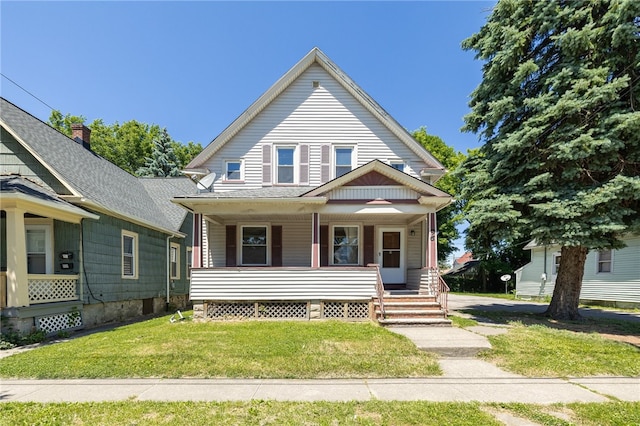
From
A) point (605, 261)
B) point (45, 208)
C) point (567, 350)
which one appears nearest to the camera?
point (567, 350)

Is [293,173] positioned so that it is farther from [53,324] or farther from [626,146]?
[626,146]

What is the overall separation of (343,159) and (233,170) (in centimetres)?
410

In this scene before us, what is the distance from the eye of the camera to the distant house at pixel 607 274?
13.5 m

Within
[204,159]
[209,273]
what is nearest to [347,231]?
[209,273]

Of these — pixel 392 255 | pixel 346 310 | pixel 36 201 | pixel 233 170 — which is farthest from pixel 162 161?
pixel 346 310

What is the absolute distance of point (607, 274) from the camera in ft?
48.3

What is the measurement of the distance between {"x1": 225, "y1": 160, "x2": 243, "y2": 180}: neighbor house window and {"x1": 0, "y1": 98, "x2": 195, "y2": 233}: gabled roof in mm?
3651

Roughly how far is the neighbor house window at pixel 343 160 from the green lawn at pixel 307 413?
826cm

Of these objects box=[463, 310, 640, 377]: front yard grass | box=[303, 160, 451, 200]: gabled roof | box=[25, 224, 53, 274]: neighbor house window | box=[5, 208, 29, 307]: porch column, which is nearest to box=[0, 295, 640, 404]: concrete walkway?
box=[463, 310, 640, 377]: front yard grass

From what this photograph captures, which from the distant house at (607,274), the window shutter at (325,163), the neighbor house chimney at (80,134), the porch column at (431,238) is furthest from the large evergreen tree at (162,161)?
the distant house at (607,274)

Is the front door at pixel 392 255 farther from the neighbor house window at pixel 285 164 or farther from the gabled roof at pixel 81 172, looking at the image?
the gabled roof at pixel 81 172

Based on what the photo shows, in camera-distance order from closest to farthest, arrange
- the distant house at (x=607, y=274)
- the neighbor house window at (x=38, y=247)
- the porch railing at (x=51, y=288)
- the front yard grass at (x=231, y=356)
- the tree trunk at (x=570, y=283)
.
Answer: the front yard grass at (x=231, y=356)
the porch railing at (x=51, y=288)
the neighbor house window at (x=38, y=247)
the tree trunk at (x=570, y=283)
the distant house at (x=607, y=274)

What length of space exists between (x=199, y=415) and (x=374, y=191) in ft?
24.3

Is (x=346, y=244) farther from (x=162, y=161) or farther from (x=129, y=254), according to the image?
(x=162, y=161)
